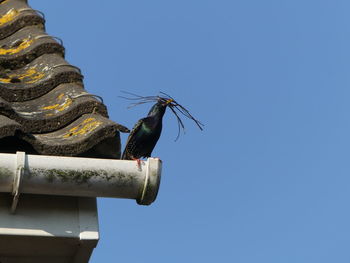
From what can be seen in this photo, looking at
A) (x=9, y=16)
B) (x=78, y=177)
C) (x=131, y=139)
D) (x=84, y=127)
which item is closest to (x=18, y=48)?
(x=9, y=16)

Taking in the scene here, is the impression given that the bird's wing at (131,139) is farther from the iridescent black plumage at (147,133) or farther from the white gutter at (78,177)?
the white gutter at (78,177)

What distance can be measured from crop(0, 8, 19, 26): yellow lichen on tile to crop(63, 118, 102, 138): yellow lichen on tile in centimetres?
170

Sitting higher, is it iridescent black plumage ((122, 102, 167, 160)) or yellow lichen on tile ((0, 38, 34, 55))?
yellow lichen on tile ((0, 38, 34, 55))

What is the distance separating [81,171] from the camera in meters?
3.23

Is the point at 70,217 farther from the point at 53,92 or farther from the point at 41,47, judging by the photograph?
the point at 41,47

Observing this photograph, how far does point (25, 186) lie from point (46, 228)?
0.59 feet

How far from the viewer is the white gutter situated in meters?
3.15

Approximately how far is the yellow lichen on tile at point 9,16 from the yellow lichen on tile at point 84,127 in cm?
170

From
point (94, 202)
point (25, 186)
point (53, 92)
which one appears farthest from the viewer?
point (53, 92)

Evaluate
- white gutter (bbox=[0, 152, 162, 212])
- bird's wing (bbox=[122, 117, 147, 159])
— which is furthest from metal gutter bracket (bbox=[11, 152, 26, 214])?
bird's wing (bbox=[122, 117, 147, 159])

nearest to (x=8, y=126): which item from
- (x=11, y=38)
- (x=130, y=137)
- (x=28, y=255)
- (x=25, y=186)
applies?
(x=25, y=186)

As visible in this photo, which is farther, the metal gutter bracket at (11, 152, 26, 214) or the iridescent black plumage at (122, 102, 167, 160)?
the iridescent black plumage at (122, 102, 167, 160)

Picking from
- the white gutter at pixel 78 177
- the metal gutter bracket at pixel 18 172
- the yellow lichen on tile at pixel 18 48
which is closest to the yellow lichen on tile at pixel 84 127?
the white gutter at pixel 78 177

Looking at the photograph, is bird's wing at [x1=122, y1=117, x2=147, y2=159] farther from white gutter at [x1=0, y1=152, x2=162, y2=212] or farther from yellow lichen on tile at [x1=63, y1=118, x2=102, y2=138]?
white gutter at [x1=0, y1=152, x2=162, y2=212]
